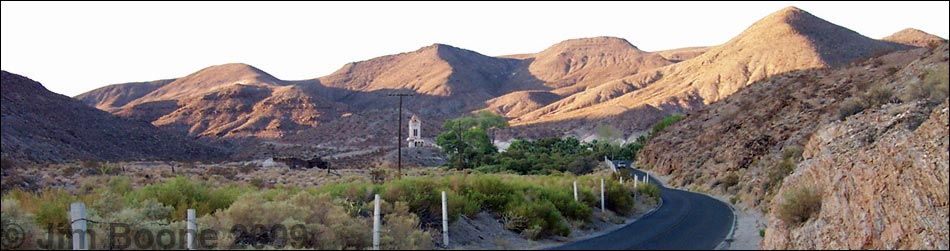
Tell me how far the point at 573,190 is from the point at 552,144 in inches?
2539

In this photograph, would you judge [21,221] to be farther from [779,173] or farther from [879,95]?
[879,95]

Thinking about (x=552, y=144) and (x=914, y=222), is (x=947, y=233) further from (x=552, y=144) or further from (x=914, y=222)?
(x=552, y=144)

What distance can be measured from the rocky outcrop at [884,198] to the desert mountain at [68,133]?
55046 millimetres

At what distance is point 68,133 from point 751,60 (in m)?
105

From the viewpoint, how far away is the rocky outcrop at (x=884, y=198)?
1332cm

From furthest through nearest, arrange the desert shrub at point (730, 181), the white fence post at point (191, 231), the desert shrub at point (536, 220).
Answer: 1. the desert shrub at point (730, 181)
2. the desert shrub at point (536, 220)
3. the white fence post at point (191, 231)

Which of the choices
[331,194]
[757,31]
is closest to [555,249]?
[331,194]

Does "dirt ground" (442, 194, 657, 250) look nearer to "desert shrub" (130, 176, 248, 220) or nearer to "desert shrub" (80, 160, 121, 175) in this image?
"desert shrub" (130, 176, 248, 220)

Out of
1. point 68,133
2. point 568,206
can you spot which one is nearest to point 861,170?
point 568,206

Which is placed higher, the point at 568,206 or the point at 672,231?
the point at 568,206

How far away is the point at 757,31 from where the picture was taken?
137875 mm

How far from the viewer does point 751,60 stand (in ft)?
411

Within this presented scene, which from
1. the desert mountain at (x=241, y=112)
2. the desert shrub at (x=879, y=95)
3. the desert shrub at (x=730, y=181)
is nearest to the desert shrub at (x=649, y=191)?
the desert shrub at (x=730, y=181)

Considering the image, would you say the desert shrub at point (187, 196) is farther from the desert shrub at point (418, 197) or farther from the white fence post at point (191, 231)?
the white fence post at point (191, 231)
